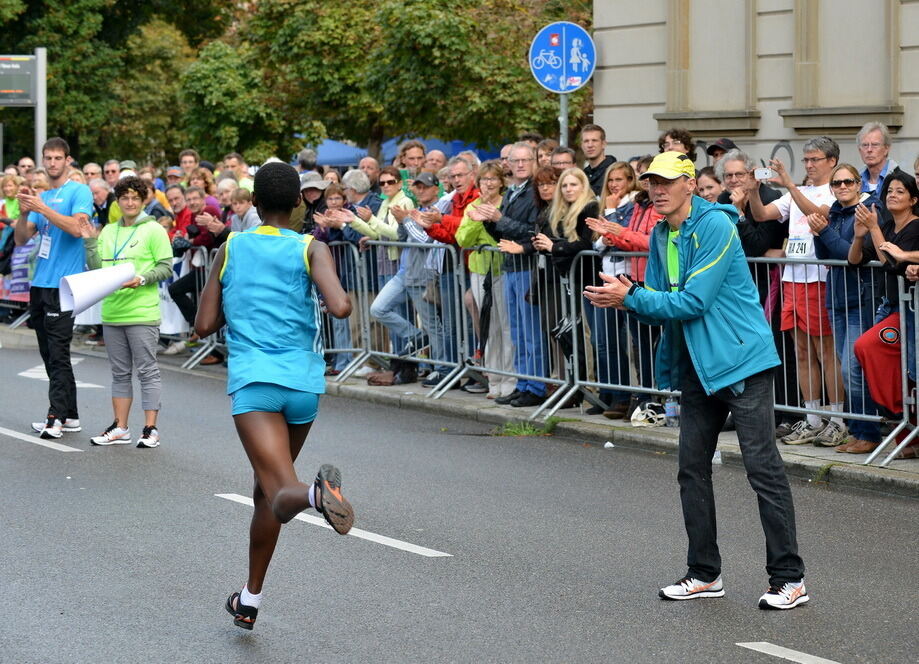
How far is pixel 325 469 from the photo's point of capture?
232 inches

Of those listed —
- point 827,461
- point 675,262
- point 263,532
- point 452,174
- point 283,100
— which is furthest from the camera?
point 283,100

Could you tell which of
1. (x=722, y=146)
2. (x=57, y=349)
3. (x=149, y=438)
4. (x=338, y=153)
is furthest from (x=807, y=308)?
(x=338, y=153)

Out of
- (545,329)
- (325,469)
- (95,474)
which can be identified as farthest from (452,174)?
(325,469)

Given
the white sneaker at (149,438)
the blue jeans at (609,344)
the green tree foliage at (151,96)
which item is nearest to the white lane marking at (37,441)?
the white sneaker at (149,438)

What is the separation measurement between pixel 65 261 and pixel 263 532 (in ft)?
19.4

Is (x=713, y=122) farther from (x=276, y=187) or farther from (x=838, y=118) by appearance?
(x=276, y=187)

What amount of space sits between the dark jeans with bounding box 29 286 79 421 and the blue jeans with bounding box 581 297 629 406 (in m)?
3.85

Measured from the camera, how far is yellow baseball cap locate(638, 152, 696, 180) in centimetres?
670

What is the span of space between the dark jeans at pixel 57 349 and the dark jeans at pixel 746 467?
602 centimetres

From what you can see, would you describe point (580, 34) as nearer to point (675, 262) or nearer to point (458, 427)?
point (458, 427)

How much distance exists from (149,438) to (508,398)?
3.07 m

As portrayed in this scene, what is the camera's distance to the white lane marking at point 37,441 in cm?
1102

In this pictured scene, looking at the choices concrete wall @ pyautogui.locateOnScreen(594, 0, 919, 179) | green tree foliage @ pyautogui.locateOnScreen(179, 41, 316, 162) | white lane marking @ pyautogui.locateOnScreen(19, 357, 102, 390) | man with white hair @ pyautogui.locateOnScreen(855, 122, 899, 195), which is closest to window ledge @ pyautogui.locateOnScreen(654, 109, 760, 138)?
concrete wall @ pyautogui.locateOnScreen(594, 0, 919, 179)

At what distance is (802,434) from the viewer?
10648 mm
